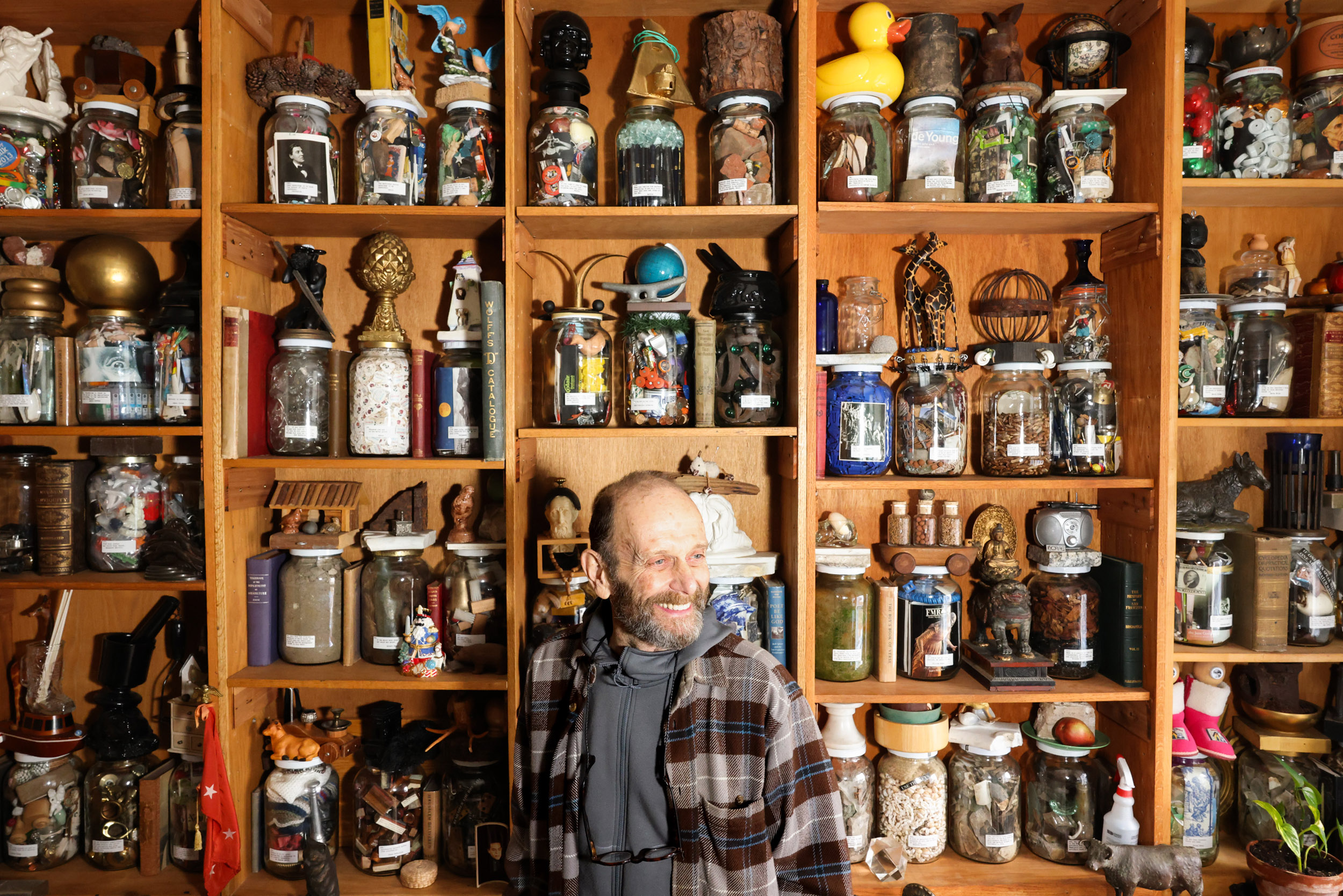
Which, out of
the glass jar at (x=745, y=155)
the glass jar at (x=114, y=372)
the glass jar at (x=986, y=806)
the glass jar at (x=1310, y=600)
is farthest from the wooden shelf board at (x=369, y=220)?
the glass jar at (x=1310, y=600)

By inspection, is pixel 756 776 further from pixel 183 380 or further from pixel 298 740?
pixel 183 380

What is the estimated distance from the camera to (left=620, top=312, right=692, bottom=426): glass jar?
72.9 inches

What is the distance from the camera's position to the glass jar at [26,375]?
1845 millimetres

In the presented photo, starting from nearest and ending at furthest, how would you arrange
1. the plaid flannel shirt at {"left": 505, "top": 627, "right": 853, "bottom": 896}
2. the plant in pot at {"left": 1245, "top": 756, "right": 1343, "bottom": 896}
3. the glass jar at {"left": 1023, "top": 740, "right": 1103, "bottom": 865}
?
the plaid flannel shirt at {"left": 505, "top": 627, "right": 853, "bottom": 896}
the plant in pot at {"left": 1245, "top": 756, "right": 1343, "bottom": 896}
the glass jar at {"left": 1023, "top": 740, "right": 1103, "bottom": 865}

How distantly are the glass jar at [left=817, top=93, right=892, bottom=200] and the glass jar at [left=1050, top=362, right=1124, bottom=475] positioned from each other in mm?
634

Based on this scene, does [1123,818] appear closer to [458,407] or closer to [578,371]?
[578,371]

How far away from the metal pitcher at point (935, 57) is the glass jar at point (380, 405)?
1372 millimetres

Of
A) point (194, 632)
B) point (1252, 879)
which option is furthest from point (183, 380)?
point (1252, 879)

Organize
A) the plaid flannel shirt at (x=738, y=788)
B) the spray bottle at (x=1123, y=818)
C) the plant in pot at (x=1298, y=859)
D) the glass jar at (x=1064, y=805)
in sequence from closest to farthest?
the plaid flannel shirt at (x=738, y=788) → the plant in pot at (x=1298, y=859) → the spray bottle at (x=1123, y=818) → the glass jar at (x=1064, y=805)

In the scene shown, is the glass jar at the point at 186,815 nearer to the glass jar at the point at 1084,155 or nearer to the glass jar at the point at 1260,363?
the glass jar at the point at 1084,155

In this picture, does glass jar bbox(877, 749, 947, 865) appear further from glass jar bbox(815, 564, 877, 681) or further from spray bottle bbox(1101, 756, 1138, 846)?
spray bottle bbox(1101, 756, 1138, 846)

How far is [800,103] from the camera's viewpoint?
1.77 m

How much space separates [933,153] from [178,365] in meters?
1.82

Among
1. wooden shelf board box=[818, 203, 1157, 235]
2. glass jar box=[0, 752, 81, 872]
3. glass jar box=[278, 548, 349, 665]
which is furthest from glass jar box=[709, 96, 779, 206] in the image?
glass jar box=[0, 752, 81, 872]
